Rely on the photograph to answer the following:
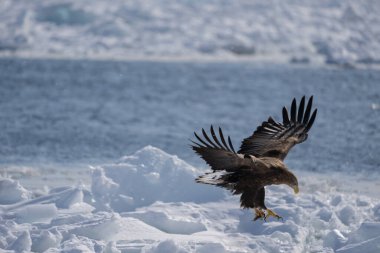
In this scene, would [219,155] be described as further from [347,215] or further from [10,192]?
[10,192]

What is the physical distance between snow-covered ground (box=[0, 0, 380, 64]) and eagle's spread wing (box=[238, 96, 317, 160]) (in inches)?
676

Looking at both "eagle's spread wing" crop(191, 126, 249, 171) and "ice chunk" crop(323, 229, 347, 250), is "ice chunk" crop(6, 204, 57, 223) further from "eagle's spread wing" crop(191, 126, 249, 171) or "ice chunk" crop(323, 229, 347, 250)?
"ice chunk" crop(323, 229, 347, 250)

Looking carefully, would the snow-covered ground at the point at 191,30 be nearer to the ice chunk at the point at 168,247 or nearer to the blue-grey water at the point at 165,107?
the blue-grey water at the point at 165,107

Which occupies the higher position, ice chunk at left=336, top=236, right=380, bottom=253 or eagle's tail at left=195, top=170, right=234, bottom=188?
eagle's tail at left=195, top=170, right=234, bottom=188

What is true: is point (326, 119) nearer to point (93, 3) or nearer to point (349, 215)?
point (349, 215)

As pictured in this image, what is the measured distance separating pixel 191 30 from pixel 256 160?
21.9 m

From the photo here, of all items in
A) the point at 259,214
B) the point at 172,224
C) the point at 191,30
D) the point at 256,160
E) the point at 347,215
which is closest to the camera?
the point at 256,160

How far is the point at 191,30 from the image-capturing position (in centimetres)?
2755

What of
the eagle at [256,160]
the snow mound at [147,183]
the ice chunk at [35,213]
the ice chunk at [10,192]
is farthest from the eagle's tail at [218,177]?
the ice chunk at [10,192]

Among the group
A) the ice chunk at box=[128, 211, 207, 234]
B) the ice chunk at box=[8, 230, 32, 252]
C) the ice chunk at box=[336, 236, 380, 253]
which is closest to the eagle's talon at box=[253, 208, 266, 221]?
the ice chunk at box=[128, 211, 207, 234]

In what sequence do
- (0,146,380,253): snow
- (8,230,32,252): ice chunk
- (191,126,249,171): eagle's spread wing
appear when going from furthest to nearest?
(0,146,380,253): snow < (8,230,32,252): ice chunk < (191,126,249,171): eagle's spread wing

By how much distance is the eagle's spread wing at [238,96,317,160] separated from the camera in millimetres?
6461

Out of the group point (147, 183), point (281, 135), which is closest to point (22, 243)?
point (147, 183)

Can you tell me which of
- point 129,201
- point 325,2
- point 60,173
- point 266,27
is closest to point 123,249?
point 129,201
